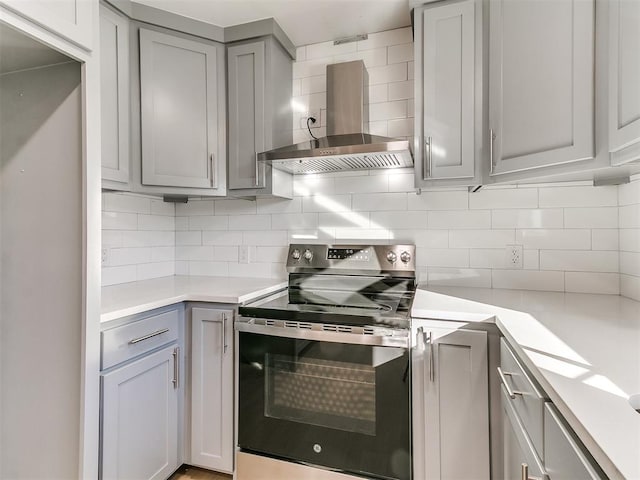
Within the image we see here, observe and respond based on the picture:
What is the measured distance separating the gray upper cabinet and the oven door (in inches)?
32.2

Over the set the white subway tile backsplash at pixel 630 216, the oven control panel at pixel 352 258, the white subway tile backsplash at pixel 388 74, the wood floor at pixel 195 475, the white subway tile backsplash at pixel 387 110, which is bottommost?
the wood floor at pixel 195 475

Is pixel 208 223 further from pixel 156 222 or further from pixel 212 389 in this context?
pixel 212 389

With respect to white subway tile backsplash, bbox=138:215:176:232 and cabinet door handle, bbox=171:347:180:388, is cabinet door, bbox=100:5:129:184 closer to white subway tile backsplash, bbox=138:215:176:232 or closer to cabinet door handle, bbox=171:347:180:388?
white subway tile backsplash, bbox=138:215:176:232

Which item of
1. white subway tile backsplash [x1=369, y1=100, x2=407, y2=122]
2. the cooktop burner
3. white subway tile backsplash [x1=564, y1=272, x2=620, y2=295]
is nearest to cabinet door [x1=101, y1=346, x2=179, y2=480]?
the cooktop burner

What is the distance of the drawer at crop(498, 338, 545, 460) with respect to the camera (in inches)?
32.7

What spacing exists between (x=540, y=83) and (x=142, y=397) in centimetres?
205

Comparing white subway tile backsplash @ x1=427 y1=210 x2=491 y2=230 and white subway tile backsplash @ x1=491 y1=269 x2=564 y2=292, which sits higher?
white subway tile backsplash @ x1=427 y1=210 x2=491 y2=230

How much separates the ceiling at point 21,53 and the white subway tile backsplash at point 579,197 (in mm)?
2155

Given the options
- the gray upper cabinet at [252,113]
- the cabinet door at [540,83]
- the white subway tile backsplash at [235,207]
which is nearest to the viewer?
the cabinet door at [540,83]

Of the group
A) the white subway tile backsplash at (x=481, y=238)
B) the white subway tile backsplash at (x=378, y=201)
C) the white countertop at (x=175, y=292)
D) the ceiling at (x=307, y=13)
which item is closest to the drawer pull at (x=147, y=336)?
the white countertop at (x=175, y=292)

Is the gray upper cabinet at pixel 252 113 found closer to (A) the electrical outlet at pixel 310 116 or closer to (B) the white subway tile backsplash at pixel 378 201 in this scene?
(A) the electrical outlet at pixel 310 116

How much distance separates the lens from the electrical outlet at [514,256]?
1.81 meters

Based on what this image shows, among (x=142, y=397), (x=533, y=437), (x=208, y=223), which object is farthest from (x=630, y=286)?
(x=208, y=223)

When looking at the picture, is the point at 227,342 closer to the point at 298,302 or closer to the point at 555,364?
the point at 298,302
